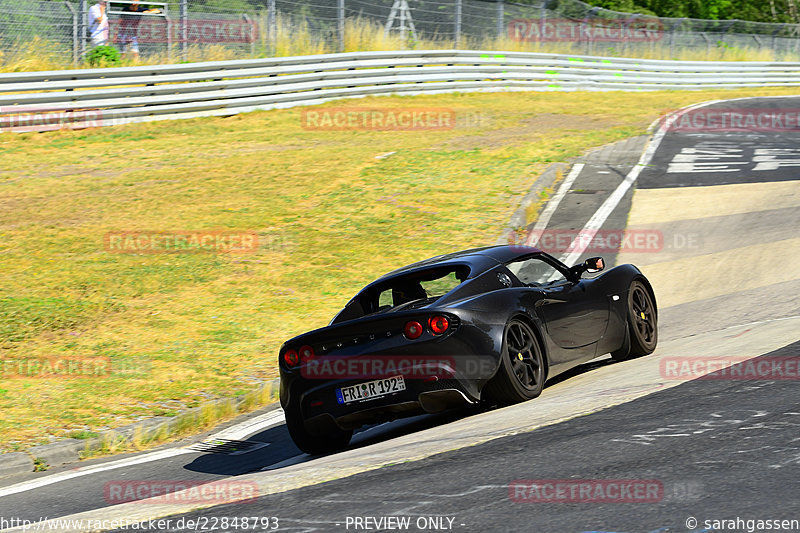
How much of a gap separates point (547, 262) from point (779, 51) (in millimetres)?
38353

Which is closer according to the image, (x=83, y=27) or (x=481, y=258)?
(x=481, y=258)

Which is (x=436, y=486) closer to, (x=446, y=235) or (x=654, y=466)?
(x=654, y=466)

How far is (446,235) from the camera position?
47.5ft

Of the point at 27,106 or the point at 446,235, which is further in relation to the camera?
the point at 27,106

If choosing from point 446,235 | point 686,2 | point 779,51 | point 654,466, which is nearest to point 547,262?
point 654,466

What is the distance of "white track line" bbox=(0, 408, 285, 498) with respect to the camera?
6836 millimetres

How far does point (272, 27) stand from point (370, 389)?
65.0ft

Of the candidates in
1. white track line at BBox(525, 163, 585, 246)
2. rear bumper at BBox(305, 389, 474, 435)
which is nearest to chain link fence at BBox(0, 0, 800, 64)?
white track line at BBox(525, 163, 585, 246)

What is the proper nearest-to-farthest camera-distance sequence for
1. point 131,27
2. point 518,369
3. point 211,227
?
point 518,369 < point 211,227 < point 131,27

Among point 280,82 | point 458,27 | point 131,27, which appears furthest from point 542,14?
point 131,27

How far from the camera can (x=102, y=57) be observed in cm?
2220

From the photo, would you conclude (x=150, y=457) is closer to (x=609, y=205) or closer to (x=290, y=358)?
(x=290, y=358)

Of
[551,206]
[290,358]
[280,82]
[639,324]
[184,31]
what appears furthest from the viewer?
[280,82]

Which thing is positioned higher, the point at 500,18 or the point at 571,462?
the point at 500,18
